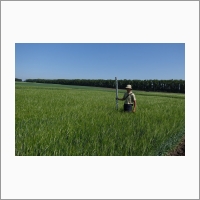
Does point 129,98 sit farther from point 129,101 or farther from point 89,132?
point 89,132

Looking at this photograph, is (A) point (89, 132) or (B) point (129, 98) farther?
(B) point (129, 98)

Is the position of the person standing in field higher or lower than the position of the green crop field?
higher

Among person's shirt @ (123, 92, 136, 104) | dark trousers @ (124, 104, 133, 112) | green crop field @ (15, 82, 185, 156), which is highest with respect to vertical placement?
person's shirt @ (123, 92, 136, 104)

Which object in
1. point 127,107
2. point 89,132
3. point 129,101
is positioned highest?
point 129,101

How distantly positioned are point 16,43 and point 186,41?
3363 millimetres

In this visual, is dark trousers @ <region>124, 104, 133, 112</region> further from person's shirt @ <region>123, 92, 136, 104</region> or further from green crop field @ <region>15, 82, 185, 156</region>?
green crop field @ <region>15, 82, 185, 156</region>

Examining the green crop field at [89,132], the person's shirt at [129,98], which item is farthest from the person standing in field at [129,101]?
the green crop field at [89,132]

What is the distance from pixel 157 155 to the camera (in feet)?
11.1

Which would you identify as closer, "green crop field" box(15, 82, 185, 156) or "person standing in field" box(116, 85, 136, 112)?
"green crop field" box(15, 82, 185, 156)

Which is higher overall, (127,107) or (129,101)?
(129,101)

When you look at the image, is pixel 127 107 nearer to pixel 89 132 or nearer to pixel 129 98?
pixel 129 98

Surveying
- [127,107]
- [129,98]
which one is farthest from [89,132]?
[129,98]

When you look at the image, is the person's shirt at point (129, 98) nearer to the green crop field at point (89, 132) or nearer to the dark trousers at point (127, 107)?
the dark trousers at point (127, 107)

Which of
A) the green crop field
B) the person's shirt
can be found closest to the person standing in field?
the person's shirt
